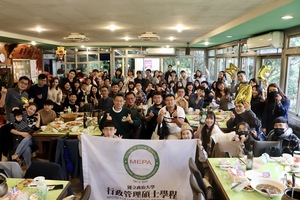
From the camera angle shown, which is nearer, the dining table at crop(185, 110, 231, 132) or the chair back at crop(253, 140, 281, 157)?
the chair back at crop(253, 140, 281, 157)

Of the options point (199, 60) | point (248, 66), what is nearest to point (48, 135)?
point (248, 66)

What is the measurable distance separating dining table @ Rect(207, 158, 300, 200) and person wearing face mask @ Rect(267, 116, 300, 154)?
1.97 ft

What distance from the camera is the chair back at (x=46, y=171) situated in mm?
2658

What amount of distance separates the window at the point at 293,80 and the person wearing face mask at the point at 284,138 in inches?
99.0

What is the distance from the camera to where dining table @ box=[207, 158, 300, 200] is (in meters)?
2.26

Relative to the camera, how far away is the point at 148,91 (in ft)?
21.7

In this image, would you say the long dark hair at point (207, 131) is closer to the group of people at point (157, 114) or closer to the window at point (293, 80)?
the group of people at point (157, 114)

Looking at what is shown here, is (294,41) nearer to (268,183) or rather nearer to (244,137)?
(244,137)

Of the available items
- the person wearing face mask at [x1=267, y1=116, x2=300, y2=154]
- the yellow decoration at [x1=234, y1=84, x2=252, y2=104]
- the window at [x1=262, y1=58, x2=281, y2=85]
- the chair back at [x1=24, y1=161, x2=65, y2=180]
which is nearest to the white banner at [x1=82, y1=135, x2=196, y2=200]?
the chair back at [x1=24, y1=161, x2=65, y2=180]

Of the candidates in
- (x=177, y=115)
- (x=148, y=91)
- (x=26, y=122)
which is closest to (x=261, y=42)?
(x=148, y=91)

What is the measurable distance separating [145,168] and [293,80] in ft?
15.4

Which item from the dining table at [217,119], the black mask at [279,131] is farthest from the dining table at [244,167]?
the dining table at [217,119]

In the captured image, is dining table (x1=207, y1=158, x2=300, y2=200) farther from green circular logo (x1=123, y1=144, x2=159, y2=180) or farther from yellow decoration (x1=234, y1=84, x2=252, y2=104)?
yellow decoration (x1=234, y1=84, x2=252, y2=104)

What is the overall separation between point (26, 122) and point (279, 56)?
6.03 meters
